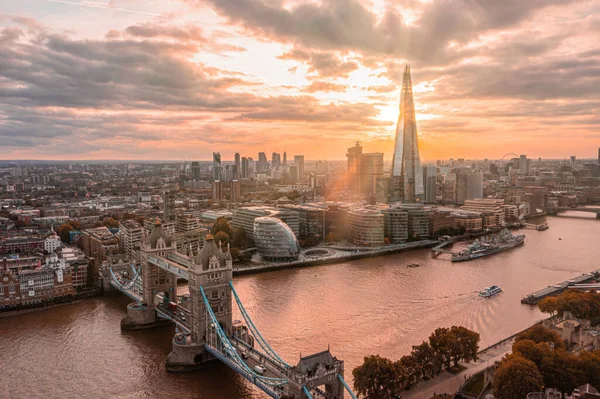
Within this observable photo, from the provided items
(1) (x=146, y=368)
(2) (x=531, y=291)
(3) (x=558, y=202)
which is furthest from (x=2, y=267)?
(3) (x=558, y=202)

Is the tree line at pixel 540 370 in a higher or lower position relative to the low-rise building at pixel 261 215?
lower

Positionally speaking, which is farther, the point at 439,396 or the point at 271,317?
the point at 271,317

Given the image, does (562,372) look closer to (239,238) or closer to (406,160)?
(239,238)

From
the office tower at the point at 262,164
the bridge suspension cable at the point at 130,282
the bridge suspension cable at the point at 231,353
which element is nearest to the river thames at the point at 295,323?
the bridge suspension cable at the point at 130,282

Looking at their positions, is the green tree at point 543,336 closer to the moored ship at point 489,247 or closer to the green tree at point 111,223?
the moored ship at point 489,247

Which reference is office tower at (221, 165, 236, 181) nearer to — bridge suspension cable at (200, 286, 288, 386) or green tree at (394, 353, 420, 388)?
bridge suspension cable at (200, 286, 288, 386)

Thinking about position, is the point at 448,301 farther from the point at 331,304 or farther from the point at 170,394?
the point at 170,394

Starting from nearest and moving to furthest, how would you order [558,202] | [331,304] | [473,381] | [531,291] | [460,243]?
[473,381] < [331,304] < [531,291] < [460,243] < [558,202]

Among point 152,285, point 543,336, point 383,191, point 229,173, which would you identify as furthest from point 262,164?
point 543,336
